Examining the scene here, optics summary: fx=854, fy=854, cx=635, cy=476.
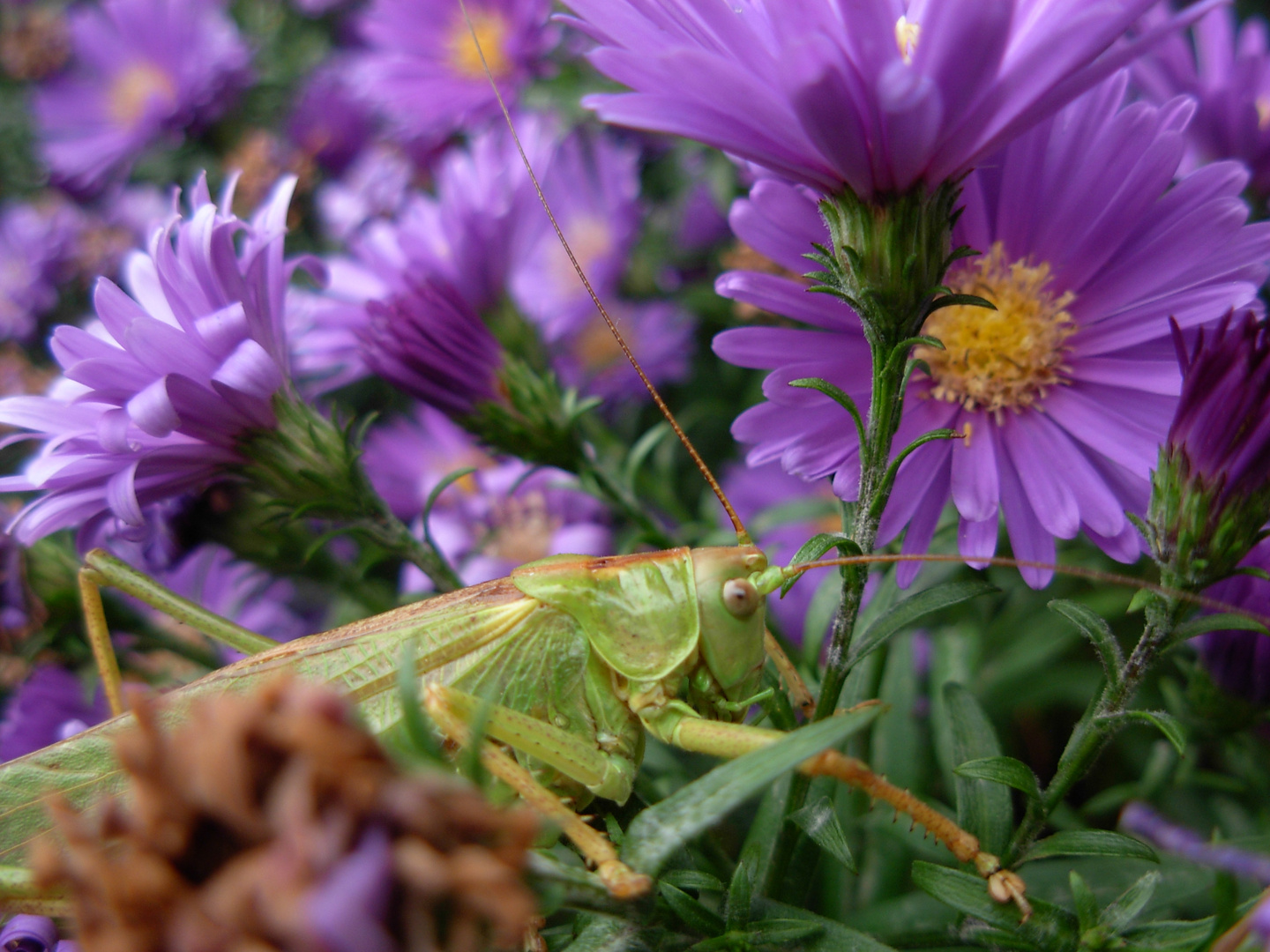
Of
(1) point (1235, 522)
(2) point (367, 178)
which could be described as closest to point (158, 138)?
(2) point (367, 178)

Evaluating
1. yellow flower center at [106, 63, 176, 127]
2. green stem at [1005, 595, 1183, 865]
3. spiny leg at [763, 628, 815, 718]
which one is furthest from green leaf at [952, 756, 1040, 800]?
yellow flower center at [106, 63, 176, 127]

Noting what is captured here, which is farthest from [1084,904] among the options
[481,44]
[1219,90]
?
[481,44]

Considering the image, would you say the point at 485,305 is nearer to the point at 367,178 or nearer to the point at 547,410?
the point at 547,410

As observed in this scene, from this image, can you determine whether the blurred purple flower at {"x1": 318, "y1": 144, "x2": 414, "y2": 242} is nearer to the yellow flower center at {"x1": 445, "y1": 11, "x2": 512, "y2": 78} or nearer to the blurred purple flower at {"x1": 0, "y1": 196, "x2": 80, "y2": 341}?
the yellow flower center at {"x1": 445, "y1": 11, "x2": 512, "y2": 78}

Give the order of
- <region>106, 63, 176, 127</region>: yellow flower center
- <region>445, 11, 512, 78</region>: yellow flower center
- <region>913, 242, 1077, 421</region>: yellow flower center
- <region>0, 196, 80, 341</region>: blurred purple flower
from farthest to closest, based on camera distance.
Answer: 1. <region>106, 63, 176, 127</region>: yellow flower center
2. <region>0, 196, 80, 341</region>: blurred purple flower
3. <region>445, 11, 512, 78</region>: yellow flower center
4. <region>913, 242, 1077, 421</region>: yellow flower center

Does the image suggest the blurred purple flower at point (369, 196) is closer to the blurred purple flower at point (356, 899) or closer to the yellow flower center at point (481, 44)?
the yellow flower center at point (481, 44)

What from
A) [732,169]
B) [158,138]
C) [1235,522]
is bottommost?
[1235,522]

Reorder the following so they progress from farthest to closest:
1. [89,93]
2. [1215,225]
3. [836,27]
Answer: [89,93] < [1215,225] < [836,27]
